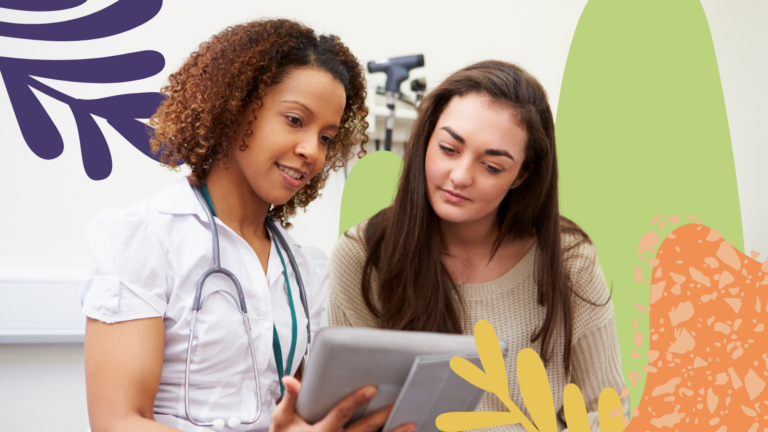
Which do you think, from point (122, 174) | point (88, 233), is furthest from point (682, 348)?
point (122, 174)

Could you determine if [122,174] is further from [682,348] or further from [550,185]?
[682,348]

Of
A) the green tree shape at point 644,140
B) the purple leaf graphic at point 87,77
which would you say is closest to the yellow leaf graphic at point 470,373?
the green tree shape at point 644,140

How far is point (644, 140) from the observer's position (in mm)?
1596

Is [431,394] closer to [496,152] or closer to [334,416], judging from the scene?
[334,416]

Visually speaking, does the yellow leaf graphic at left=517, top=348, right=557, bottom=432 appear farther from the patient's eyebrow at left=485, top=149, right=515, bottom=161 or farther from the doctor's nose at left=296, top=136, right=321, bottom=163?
the doctor's nose at left=296, top=136, right=321, bottom=163

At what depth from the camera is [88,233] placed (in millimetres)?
729

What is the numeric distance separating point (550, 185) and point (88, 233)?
0.83 m

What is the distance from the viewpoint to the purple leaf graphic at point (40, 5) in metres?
1.41

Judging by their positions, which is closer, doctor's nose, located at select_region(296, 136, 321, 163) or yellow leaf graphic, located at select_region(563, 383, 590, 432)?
doctor's nose, located at select_region(296, 136, 321, 163)

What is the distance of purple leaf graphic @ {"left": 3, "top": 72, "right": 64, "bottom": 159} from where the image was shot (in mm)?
1405

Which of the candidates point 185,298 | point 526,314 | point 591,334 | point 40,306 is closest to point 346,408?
point 185,298

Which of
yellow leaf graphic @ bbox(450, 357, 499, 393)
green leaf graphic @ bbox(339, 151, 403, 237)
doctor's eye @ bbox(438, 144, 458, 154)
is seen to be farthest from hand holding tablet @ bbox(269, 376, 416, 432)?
green leaf graphic @ bbox(339, 151, 403, 237)

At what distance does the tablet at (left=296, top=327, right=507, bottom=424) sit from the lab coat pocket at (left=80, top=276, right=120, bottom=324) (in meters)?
0.27

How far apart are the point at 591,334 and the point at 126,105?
1.36 metres
